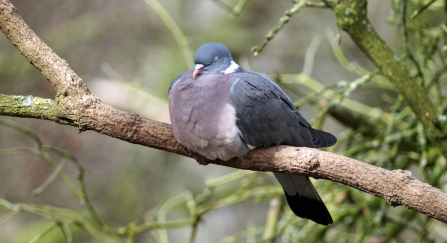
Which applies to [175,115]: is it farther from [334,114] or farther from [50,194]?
[50,194]

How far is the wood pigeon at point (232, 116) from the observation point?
1.81 meters

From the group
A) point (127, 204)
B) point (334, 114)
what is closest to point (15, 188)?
point (127, 204)

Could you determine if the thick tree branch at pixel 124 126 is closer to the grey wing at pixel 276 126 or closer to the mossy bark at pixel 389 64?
the grey wing at pixel 276 126

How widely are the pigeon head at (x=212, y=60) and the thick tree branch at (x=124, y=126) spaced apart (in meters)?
0.38

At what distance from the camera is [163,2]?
4.68 m

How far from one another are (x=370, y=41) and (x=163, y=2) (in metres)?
2.98

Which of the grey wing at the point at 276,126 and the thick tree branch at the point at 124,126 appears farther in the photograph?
the grey wing at the point at 276,126

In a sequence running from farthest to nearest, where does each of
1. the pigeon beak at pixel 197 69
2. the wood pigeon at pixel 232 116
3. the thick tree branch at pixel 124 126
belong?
1. the pigeon beak at pixel 197 69
2. the wood pigeon at pixel 232 116
3. the thick tree branch at pixel 124 126

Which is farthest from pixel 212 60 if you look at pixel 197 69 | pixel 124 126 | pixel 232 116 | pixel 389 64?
pixel 389 64

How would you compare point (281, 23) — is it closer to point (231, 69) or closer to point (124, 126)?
point (231, 69)

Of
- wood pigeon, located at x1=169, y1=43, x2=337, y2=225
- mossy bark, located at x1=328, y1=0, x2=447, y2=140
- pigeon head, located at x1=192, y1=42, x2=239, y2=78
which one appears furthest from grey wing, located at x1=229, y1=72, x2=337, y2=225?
mossy bark, located at x1=328, y1=0, x2=447, y2=140

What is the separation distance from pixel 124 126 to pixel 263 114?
0.54m

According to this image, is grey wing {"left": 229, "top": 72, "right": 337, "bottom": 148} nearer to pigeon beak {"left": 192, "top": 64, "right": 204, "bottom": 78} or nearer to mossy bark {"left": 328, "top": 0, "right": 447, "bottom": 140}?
pigeon beak {"left": 192, "top": 64, "right": 204, "bottom": 78}

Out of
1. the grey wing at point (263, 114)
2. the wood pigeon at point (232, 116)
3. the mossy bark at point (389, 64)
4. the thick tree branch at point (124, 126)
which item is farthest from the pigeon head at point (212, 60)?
the mossy bark at point (389, 64)
